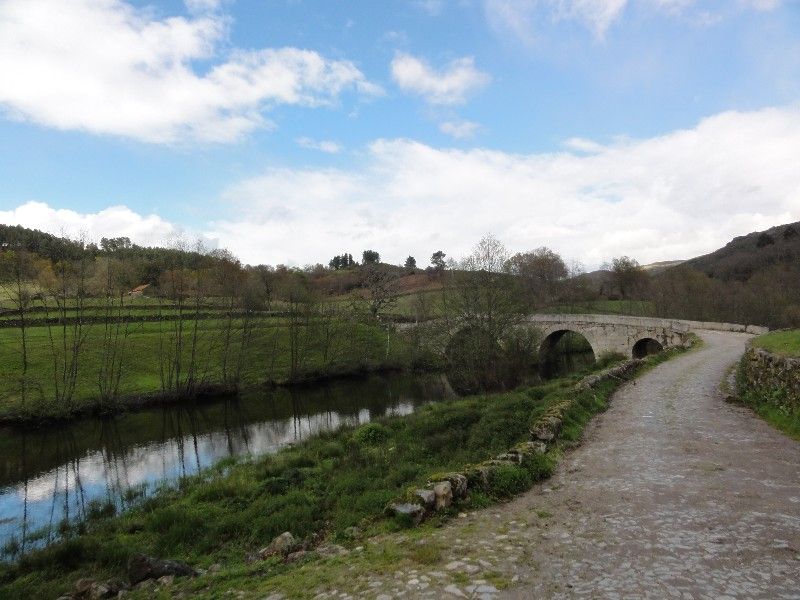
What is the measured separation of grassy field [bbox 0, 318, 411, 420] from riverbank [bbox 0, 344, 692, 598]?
1926cm

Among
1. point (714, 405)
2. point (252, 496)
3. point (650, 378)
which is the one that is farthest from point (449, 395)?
point (252, 496)

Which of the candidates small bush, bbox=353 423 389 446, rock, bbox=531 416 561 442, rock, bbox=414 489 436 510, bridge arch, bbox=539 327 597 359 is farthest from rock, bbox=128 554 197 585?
bridge arch, bbox=539 327 597 359

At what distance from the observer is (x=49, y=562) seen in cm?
940

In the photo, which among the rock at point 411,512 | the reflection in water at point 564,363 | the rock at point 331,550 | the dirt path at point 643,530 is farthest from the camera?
the reflection in water at point 564,363

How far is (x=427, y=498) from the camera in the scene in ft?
25.4

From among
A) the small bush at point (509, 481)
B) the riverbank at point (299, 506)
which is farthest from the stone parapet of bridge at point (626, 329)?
the small bush at point (509, 481)

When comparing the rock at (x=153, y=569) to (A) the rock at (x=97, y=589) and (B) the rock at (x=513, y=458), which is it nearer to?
(A) the rock at (x=97, y=589)

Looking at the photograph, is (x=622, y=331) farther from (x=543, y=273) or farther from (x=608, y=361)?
(x=543, y=273)

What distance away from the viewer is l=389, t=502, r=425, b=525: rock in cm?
743

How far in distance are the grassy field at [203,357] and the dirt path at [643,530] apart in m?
29.8

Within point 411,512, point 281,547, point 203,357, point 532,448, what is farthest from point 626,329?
point 281,547

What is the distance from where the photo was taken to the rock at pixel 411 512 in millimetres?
7430

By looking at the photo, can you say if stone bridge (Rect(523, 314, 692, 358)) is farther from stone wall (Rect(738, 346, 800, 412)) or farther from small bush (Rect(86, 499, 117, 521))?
small bush (Rect(86, 499, 117, 521))

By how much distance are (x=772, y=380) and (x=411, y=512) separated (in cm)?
1191
